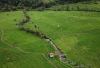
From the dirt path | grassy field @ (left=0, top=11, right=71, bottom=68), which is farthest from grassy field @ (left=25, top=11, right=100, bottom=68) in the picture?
grassy field @ (left=0, top=11, right=71, bottom=68)

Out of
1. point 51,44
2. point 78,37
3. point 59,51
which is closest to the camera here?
point 59,51

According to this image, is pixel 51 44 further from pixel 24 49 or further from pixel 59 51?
pixel 24 49

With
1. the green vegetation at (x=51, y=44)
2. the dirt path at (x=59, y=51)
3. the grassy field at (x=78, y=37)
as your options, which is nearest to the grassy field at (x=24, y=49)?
the green vegetation at (x=51, y=44)

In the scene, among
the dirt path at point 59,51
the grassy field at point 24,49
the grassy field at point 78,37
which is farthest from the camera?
the dirt path at point 59,51

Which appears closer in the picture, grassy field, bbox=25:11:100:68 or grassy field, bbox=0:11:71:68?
grassy field, bbox=0:11:71:68

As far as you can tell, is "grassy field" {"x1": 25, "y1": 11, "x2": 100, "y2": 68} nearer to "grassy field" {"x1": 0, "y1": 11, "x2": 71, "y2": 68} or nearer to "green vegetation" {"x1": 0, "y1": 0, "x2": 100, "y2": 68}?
"green vegetation" {"x1": 0, "y1": 0, "x2": 100, "y2": 68}

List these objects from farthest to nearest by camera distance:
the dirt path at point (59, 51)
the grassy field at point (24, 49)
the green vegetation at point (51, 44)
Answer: the dirt path at point (59, 51)
the green vegetation at point (51, 44)
the grassy field at point (24, 49)

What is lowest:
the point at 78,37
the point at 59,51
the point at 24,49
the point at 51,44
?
the point at 59,51

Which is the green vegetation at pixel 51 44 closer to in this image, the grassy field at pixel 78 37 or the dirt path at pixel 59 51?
the grassy field at pixel 78 37

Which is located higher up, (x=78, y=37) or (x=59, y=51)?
(x=78, y=37)

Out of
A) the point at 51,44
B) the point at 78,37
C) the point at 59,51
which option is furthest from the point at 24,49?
the point at 78,37

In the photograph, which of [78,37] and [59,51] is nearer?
[59,51]

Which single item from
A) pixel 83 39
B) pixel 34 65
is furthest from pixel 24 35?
pixel 83 39
